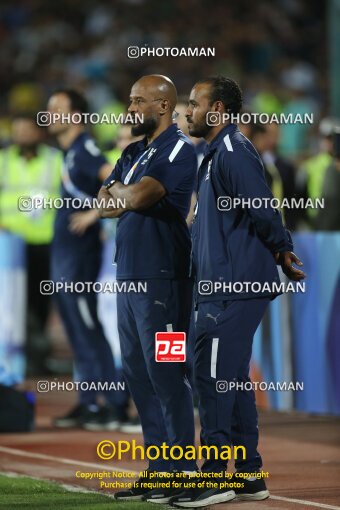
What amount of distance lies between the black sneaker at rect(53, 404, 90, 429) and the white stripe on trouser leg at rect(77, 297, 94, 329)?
61cm

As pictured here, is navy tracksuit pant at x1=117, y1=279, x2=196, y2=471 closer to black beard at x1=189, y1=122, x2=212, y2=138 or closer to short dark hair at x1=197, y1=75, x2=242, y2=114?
black beard at x1=189, y1=122, x2=212, y2=138

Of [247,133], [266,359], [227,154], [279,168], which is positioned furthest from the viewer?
[279,168]

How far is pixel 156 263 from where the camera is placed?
21.8ft

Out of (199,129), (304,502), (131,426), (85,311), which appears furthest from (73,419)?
(199,129)

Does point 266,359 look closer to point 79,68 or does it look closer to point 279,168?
point 279,168

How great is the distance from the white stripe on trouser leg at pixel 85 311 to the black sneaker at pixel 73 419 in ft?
1.99

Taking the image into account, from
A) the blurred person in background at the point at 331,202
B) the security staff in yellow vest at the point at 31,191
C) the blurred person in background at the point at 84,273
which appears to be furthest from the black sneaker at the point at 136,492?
the security staff in yellow vest at the point at 31,191

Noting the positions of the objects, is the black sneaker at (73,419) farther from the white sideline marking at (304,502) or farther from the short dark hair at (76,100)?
the white sideline marking at (304,502)

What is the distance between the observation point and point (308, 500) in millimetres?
6594

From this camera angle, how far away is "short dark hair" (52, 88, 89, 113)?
9.07 metres

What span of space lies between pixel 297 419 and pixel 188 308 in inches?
133

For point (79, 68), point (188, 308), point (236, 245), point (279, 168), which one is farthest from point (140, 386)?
point (79, 68)

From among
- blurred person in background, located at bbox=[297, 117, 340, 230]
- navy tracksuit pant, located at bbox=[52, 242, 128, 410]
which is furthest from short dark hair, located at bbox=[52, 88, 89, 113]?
blurred person in background, located at bbox=[297, 117, 340, 230]

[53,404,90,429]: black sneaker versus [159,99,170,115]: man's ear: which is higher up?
[159,99,170,115]: man's ear
